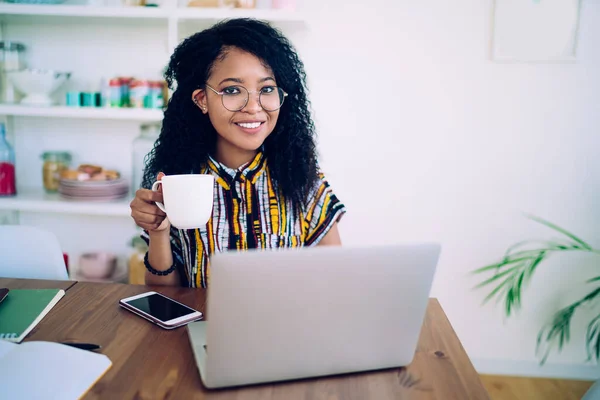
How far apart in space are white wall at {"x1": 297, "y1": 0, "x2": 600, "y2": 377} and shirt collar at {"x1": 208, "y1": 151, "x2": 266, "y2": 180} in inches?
33.1

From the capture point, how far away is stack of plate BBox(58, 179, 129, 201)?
78.5 inches

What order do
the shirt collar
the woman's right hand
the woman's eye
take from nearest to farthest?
the woman's right hand < the woman's eye < the shirt collar

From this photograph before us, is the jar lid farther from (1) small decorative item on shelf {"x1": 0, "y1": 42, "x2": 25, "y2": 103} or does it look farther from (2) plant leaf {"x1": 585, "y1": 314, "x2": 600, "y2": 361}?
(2) plant leaf {"x1": 585, "y1": 314, "x2": 600, "y2": 361}

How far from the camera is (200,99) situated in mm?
1340

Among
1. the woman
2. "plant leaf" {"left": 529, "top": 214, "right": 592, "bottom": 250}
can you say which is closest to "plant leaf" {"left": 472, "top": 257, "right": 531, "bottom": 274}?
"plant leaf" {"left": 529, "top": 214, "right": 592, "bottom": 250}

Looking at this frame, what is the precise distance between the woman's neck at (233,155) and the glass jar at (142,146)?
33.1 inches

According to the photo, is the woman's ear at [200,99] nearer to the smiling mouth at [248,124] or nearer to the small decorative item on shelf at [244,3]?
the smiling mouth at [248,124]

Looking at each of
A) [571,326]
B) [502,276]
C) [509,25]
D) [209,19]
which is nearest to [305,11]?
[209,19]

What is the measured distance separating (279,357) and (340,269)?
0.16 m

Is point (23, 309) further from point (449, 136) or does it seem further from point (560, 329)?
point (560, 329)

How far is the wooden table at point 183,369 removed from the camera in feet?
2.26

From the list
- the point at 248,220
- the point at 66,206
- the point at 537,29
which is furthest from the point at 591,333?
the point at 66,206

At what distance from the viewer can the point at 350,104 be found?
213 cm

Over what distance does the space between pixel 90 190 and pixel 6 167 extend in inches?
15.6
